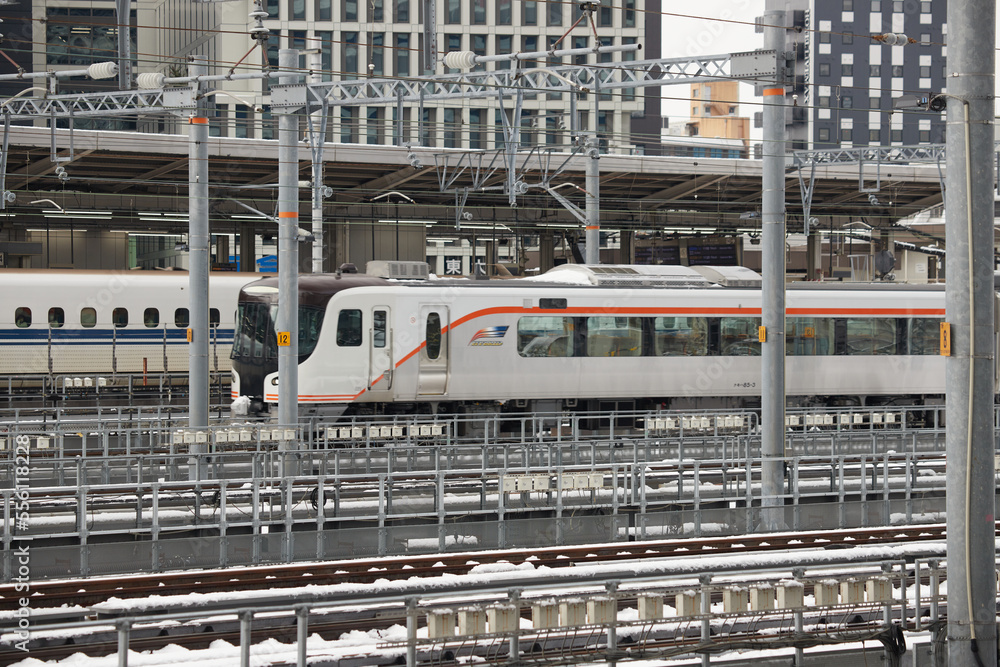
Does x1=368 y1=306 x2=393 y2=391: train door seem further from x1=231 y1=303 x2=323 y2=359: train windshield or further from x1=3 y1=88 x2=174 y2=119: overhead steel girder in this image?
x1=3 y1=88 x2=174 y2=119: overhead steel girder

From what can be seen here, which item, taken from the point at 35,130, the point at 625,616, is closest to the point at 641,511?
the point at 625,616

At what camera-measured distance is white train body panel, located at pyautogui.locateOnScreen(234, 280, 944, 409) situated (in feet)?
74.0

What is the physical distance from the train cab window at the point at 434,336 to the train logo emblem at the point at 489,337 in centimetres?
70

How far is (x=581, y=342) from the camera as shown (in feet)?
78.2

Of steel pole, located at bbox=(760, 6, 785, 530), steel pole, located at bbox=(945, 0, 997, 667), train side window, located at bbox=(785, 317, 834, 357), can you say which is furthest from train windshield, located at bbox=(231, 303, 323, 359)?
steel pole, located at bbox=(945, 0, 997, 667)

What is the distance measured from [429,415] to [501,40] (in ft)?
170

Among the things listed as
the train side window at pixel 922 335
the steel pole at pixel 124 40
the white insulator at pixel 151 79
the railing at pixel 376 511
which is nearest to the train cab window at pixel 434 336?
the railing at pixel 376 511

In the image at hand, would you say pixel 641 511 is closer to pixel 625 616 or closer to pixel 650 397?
pixel 625 616

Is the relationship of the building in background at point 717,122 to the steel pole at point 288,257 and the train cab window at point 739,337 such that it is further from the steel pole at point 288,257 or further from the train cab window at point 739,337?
the steel pole at point 288,257

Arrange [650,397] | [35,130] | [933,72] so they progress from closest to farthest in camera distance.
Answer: [650,397] < [35,130] < [933,72]

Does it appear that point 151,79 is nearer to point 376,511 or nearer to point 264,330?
point 264,330

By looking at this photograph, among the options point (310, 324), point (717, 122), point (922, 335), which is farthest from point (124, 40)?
point (717, 122)

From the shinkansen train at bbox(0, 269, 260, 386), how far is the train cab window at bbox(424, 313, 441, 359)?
11877 mm

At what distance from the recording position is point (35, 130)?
31359 millimetres
